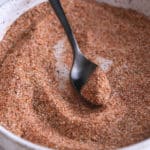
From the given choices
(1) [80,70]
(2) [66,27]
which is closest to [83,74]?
(1) [80,70]

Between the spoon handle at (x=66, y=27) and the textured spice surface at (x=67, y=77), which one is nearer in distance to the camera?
the textured spice surface at (x=67, y=77)

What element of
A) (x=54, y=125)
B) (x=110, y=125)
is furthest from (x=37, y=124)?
(x=110, y=125)

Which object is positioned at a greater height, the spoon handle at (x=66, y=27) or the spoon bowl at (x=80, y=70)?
the spoon handle at (x=66, y=27)

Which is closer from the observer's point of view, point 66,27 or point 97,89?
point 97,89

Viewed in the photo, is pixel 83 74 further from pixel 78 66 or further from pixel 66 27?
pixel 66 27

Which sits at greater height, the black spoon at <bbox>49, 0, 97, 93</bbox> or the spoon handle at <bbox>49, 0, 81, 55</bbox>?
the spoon handle at <bbox>49, 0, 81, 55</bbox>
